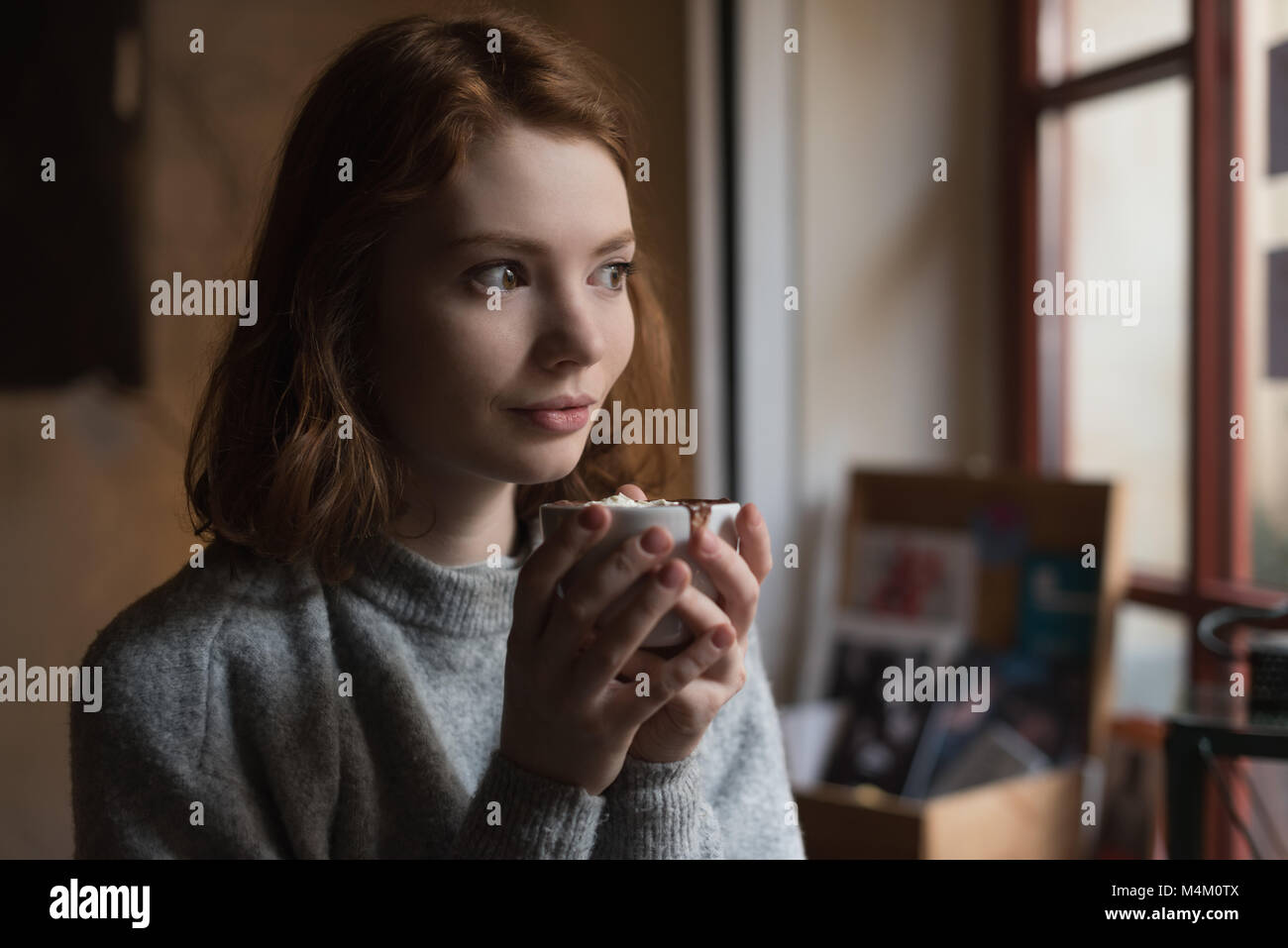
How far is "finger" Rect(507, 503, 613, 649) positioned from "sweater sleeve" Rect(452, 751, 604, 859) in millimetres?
Result: 81

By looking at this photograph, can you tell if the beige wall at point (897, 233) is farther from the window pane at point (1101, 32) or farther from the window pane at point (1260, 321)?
the window pane at point (1260, 321)

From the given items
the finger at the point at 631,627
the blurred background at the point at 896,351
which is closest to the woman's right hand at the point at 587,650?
the finger at the point at 631,627

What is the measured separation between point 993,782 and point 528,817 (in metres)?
1.41

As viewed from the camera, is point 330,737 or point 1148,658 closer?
point 330,737

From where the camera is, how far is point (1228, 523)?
5.31 ft

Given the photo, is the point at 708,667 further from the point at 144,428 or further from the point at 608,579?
the point at 144,428

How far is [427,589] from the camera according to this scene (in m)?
0.68

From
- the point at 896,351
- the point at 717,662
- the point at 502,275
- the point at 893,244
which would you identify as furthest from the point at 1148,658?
the point at 502,275

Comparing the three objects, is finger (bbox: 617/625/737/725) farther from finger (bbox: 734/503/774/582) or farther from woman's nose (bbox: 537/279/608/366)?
woman's nose (bbox: 537/279/608/366)

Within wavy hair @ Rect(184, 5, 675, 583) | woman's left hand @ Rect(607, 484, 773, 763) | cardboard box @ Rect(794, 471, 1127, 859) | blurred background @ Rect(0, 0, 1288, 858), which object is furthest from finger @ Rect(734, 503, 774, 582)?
cardboard box @ Rect(794, 471, 1127, 859)

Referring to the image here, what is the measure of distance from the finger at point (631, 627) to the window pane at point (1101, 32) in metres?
1.51

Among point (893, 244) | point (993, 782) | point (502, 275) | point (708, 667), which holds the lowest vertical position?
A: point (993, 782)

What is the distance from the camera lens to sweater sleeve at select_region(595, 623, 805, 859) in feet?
2.03
